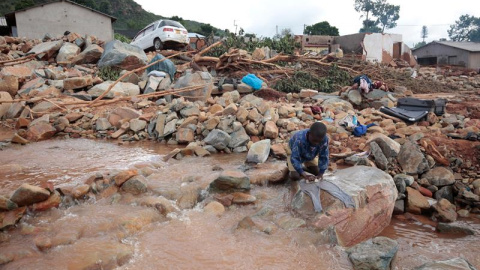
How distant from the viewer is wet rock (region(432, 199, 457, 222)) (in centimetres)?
408

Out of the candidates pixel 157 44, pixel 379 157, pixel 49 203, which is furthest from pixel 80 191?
pixel 157 44

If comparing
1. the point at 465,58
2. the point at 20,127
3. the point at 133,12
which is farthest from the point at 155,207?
the point at 133,12

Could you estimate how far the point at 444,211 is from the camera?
413 cm

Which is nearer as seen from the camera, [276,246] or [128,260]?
[128,260]

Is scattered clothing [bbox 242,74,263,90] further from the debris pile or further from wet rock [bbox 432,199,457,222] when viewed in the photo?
wet rock [bbox 432,199,457,222]

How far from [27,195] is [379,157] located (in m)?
4.87

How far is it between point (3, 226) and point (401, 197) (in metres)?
4.72

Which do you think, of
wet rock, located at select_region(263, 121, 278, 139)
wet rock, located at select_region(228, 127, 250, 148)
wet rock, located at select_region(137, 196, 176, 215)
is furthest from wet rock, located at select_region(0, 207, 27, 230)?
wet rock, located at select_region(263, 121, 278, 139)

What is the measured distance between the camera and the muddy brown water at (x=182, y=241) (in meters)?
3.06

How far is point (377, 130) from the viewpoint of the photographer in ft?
20.8

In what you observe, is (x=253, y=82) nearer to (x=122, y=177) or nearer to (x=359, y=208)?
(x=122, y=177)

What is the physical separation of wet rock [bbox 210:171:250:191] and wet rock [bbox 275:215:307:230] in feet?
2.78

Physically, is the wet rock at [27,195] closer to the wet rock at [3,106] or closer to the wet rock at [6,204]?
the wet rock at [6,204]

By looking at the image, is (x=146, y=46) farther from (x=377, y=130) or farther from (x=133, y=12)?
(x=133, y=12)
